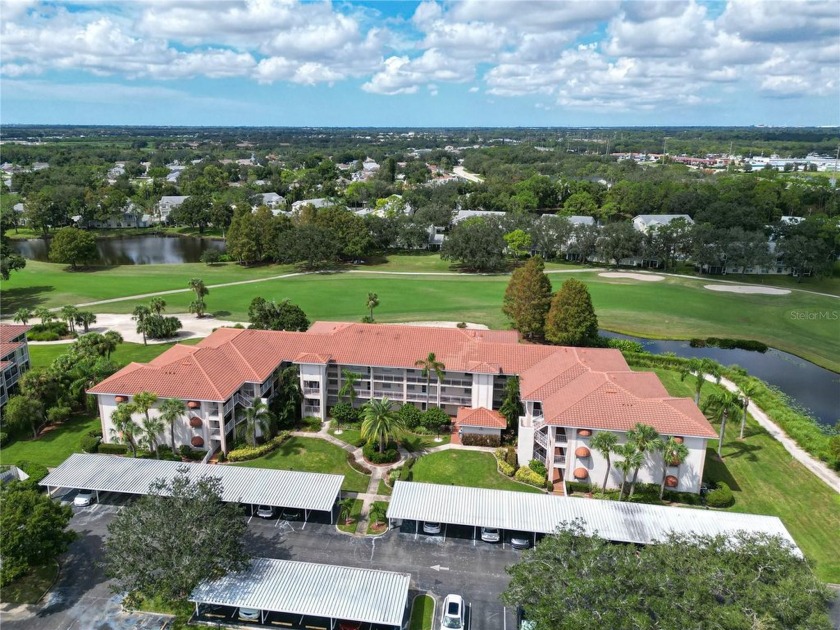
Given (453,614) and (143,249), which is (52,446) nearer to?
(453,614)

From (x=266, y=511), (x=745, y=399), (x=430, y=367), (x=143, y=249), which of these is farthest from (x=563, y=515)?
(x=143, y=249)

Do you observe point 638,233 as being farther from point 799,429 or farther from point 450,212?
point 799,429

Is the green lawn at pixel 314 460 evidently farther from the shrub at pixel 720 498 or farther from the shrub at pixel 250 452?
the shrub at pixel 720 498

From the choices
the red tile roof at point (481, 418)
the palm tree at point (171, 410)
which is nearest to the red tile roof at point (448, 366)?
the palm tree at point (171, 410)

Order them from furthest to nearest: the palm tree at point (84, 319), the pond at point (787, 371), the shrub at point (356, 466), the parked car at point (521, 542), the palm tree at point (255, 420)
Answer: the palm tree at point (84, 319) < the pond at point (787, 371) < the palm tree at point (255, 420) < the shrub at point (356, 466) < the parked car at point (521, 542)

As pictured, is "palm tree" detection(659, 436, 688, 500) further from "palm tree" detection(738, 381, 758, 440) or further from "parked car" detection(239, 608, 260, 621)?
"parked car" detection(239, 608, 260, 621)

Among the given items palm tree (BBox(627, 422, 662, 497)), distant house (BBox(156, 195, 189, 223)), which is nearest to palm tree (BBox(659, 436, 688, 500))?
palm tree (BBox(627, 422, 662, 497))
